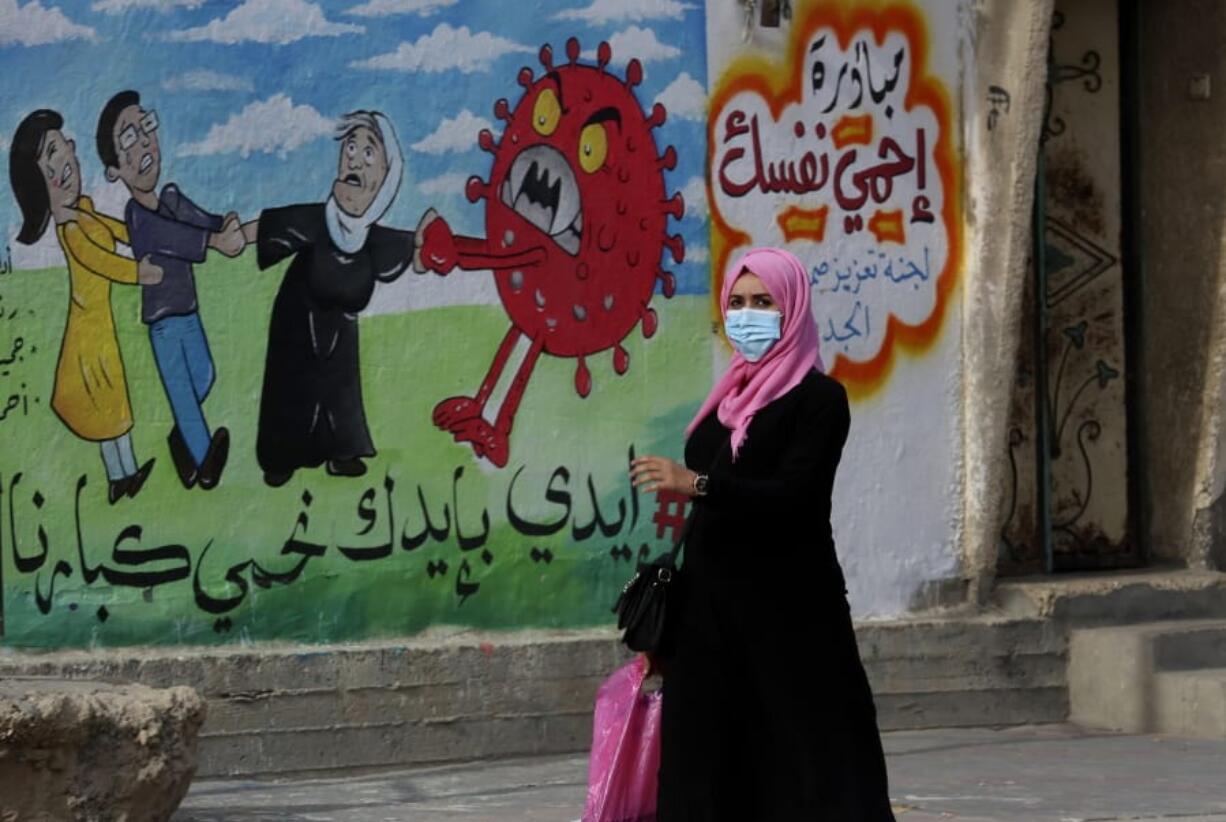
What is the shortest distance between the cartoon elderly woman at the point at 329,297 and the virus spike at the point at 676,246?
1075mm

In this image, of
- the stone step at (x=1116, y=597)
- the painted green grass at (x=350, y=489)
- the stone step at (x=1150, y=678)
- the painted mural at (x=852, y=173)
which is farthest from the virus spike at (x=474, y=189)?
the stone step at (x=1150, y=678)

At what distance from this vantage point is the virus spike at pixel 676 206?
880 cm

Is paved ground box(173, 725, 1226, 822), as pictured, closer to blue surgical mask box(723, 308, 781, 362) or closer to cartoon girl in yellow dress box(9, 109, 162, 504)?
cartoon girl in yellow dress box(9, 109, 162, 504)

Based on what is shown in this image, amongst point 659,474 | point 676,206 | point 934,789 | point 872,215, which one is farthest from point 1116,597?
point 659,474

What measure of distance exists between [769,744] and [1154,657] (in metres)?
4.57

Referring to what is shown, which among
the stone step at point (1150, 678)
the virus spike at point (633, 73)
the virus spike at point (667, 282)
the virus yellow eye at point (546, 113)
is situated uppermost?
the virus spike at point (633, 73)

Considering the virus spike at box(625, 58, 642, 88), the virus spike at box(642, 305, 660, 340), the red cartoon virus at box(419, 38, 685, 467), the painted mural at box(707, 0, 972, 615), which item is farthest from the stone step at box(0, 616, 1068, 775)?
the virus spike at box(625, 58, 642, 88)

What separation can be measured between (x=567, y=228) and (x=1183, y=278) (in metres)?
3.10

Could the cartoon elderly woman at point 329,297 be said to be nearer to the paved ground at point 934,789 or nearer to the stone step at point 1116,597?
the paved ground at point 934,789

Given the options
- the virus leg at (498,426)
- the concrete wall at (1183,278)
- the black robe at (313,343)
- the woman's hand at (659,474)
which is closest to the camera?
the woman's hand at (659,474)

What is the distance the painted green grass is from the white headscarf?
292mm

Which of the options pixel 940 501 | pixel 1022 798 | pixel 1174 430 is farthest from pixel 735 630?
pixel 1174 430

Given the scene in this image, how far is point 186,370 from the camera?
788 cm

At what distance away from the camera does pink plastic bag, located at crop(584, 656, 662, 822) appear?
516cm
